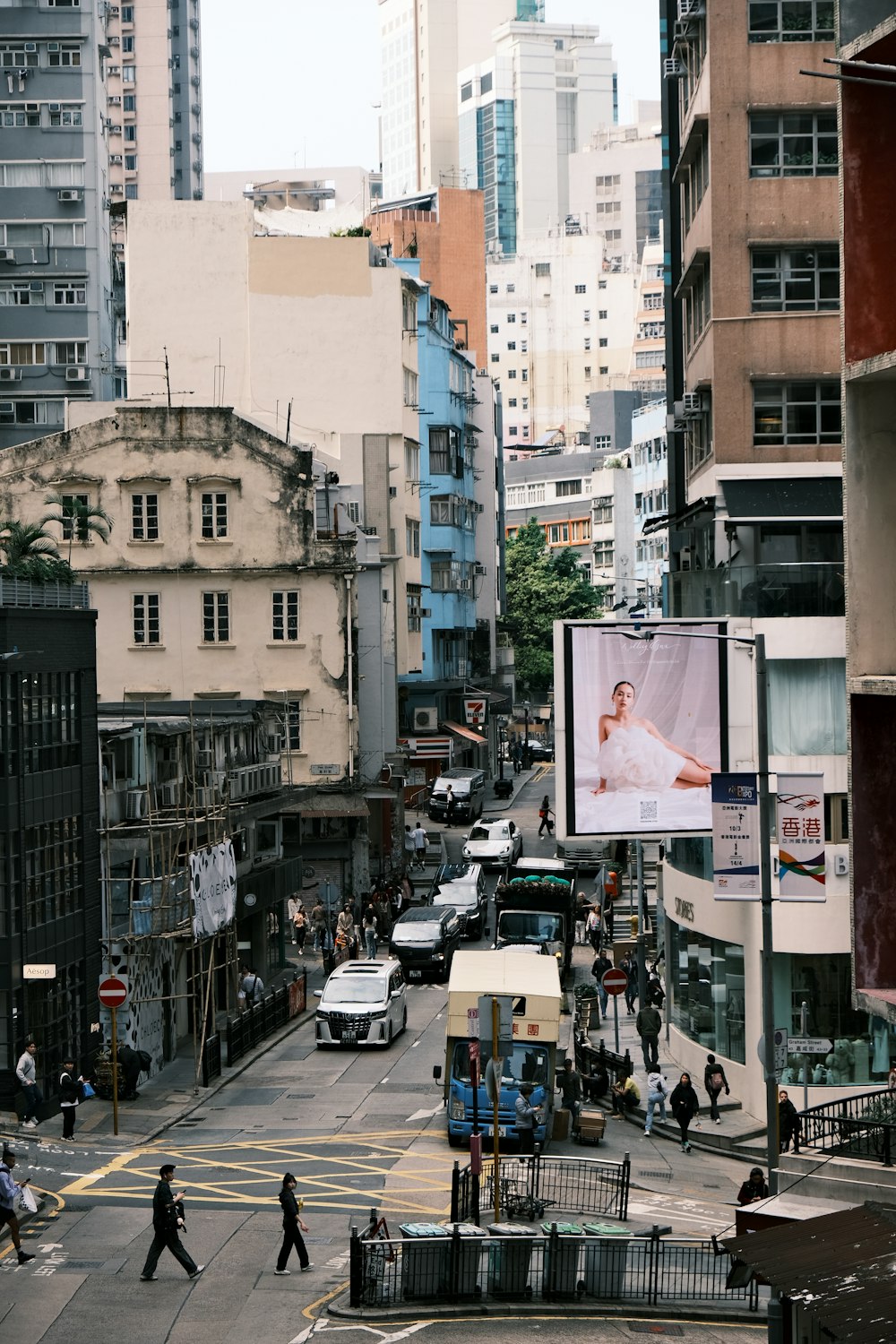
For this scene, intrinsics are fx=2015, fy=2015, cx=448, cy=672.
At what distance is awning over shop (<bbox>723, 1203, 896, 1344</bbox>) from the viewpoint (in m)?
14.1

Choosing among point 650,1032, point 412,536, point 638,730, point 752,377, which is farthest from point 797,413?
point 412,536

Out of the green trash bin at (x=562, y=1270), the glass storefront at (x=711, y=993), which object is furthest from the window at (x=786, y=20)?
the green trash bin at (x=562, y=1270)

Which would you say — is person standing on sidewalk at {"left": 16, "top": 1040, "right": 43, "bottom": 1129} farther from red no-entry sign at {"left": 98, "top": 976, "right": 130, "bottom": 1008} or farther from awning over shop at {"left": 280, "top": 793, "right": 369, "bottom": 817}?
awning over shop at {"left": 280, "top": 793, "right": 369, "bottom": 817}

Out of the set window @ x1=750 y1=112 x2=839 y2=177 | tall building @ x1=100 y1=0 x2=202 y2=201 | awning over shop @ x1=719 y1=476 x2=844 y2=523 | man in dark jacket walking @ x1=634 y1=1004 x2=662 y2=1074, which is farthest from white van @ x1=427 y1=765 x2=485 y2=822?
tall building @ x1=100 y1=0 x2=202 y2=201

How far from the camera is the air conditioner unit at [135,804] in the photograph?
41.2 m

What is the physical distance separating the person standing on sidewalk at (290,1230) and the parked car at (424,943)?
1047 inches

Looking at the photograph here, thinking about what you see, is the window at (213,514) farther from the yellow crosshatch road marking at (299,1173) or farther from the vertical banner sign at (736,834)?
the vertical banner sign at (736,834)

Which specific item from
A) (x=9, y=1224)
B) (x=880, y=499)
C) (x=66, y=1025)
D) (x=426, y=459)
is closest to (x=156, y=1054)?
(x=66, y=1025)

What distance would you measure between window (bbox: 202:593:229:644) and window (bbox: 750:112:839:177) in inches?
1116

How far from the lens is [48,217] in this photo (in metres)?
98.5

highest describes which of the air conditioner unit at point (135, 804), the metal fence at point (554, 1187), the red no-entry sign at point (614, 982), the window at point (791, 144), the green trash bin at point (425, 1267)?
the window at point (791, 144)

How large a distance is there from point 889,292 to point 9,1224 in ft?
59.8

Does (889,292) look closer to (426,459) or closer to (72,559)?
(72,559)

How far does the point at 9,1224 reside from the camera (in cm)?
2644
